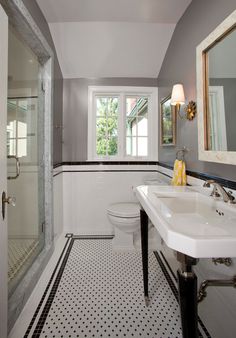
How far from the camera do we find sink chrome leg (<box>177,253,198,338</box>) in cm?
74

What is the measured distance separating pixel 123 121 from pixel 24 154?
4.53 feet

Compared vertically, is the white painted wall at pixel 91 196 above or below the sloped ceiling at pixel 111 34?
below

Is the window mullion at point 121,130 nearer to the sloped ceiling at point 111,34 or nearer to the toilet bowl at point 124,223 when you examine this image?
the sloped ceiling at point 111,34

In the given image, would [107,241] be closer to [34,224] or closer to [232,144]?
[34,224]

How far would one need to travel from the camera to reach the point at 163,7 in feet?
6.41

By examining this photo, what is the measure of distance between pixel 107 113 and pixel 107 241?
1.64 m

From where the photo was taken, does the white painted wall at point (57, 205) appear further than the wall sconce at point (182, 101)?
Yes

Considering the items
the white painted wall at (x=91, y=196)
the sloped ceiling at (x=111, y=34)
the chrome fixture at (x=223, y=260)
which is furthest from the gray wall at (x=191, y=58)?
the white painted wall at (x=91, y=196)

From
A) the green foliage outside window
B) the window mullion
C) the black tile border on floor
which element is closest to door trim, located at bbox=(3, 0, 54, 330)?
the black tile border on floor

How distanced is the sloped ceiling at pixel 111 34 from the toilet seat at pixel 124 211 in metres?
1.64

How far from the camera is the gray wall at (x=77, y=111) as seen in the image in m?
2.85

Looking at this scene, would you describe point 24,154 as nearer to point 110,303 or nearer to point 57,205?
point 57,205

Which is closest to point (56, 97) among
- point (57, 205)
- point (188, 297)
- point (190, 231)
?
point (57, 205)

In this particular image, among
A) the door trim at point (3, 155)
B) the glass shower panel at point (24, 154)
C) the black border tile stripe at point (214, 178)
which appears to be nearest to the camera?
the door trim at point (3, 155)
